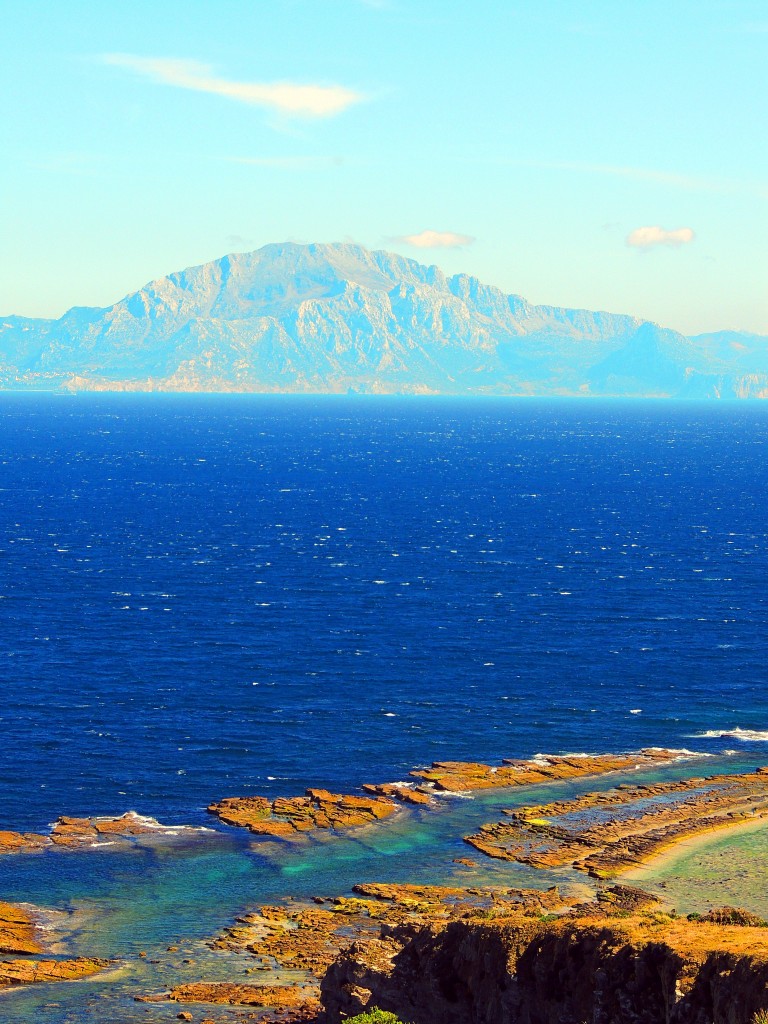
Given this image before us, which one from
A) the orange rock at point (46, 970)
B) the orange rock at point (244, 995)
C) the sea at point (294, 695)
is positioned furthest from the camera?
the sea at point (294, 695)

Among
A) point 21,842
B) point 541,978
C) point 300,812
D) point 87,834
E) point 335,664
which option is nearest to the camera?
point 541,978

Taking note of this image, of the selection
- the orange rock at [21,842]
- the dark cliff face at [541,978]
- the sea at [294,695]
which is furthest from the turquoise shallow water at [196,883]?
the dark cliff face at [541,978]

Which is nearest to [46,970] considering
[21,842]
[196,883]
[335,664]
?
[196,883]

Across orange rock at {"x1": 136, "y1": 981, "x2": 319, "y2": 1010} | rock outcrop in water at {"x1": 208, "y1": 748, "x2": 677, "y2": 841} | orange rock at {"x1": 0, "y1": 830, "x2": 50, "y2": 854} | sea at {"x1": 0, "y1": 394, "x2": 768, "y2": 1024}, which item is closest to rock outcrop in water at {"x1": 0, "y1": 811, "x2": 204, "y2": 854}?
orange rock at {"x1": 0, "y1": 830, "x2": 50, "y2": 854}

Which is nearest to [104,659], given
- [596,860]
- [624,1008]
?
[596,860]

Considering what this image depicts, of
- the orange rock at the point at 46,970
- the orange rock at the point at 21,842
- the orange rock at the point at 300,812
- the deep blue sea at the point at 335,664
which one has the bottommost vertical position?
the orange rock at the point at 46,970

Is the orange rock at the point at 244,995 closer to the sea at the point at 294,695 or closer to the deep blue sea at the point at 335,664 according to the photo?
the sea at the point at 294,695

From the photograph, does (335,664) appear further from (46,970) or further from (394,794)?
(46,970)

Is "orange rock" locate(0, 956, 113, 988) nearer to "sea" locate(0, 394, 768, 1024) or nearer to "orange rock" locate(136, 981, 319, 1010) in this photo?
"sea" locate(0, 394, 768, 1024)

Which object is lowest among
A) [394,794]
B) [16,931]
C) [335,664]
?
[16,931]
